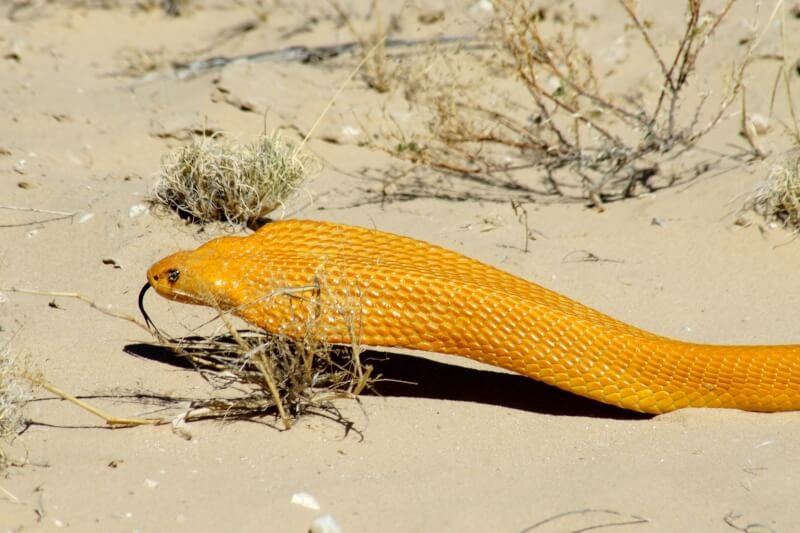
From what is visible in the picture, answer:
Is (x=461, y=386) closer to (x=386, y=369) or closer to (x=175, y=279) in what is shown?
(x=386, y=369)

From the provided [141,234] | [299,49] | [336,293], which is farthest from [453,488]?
[299,49]

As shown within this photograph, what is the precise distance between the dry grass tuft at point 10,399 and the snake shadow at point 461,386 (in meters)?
0.74

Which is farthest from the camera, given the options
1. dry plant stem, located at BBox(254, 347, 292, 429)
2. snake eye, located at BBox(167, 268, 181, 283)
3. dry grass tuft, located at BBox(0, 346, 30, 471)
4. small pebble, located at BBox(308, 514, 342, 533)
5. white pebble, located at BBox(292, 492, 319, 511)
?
snake eye, located at BBox(167, 268, 181, 283)

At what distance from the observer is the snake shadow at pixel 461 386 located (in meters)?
4.18

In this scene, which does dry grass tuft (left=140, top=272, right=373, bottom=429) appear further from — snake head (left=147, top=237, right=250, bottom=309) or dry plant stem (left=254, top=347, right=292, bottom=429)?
snake head (left=147, top=237, right=250, bottom=309)

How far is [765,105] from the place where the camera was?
6.68 m

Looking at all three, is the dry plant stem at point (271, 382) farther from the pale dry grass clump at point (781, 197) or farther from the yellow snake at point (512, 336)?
the pale dry grass clump at point (781, 197)

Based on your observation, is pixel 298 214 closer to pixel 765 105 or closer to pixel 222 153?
pixel 222 153

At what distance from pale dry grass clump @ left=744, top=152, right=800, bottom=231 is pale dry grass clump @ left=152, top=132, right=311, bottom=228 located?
239 cm

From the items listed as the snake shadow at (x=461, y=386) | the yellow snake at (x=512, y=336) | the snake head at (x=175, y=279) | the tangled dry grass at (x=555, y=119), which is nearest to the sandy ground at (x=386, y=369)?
the snake shadow at (x=461, y=386)

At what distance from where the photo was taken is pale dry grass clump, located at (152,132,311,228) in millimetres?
5430

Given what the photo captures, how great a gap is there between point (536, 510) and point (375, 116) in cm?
409

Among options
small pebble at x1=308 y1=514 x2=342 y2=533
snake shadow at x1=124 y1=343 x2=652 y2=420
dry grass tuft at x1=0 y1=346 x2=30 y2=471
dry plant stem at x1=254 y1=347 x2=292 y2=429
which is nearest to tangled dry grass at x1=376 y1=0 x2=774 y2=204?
snake shadow at x1=124 y1=343 x2=652 y2=420

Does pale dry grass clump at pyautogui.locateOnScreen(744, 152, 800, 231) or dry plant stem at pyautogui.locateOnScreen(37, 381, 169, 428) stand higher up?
pale dry grass clump at pyautogui.locateOnScreen(744, 152, 800, 231)
